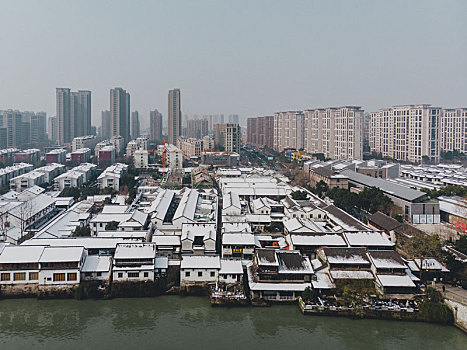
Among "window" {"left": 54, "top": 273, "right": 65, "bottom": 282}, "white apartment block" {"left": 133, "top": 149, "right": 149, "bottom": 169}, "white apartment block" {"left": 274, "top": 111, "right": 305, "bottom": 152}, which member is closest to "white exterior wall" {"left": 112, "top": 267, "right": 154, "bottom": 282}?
"window" {"left": 54, "top": 273, "right": 65, "bottom": 282}

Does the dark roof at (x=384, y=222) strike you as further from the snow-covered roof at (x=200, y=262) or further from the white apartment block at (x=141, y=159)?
the white apartment block at (x=141, y=159)

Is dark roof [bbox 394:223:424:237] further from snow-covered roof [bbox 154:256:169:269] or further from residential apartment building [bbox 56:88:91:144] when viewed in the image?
residential apartment building [bbox 56:88:91:144]

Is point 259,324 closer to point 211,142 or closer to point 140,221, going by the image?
point 140,221

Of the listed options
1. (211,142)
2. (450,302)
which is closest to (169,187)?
(450,302)

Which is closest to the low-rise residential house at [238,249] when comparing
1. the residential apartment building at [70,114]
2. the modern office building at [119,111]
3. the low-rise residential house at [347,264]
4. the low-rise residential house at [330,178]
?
the low-rise residential house at [347,264]

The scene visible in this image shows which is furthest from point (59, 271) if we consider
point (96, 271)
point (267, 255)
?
point (267, 255)

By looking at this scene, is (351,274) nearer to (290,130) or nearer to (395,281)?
(395,281)
